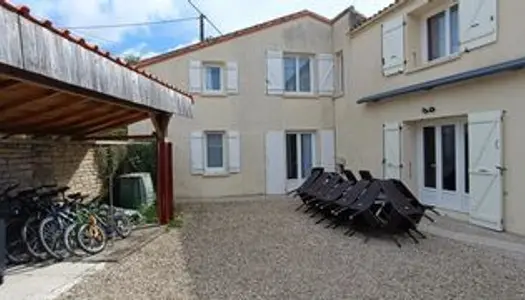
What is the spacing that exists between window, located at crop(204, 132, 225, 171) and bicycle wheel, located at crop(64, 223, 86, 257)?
323 inches

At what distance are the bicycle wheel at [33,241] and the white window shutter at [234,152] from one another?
28.8 ft

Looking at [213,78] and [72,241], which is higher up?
[213,78]

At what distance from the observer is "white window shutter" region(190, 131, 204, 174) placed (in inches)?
590

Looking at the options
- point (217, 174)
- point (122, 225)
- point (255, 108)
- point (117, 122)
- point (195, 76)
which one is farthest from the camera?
point (255, 108)

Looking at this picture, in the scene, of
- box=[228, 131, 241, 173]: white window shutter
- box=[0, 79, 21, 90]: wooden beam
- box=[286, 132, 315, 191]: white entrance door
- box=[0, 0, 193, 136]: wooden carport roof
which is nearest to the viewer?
box=[0, 0, 193, 136]: wooden carport roof

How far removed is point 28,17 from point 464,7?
8.48 meters

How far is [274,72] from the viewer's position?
51.3 ft

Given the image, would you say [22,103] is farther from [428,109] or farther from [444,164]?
[444,164]

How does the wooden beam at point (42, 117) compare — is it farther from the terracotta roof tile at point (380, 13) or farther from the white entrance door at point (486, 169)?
the terracotta roof tile at point (380, 13)

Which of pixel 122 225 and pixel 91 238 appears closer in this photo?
pixel 91 238

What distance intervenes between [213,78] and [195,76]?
0.73m

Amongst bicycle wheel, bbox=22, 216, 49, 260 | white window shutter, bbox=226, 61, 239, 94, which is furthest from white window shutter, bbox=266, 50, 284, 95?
bicycle wheel, bbox=22, 216, 49, 260

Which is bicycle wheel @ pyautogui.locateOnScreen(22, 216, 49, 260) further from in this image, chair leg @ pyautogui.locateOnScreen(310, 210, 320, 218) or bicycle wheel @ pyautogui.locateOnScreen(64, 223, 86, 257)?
chair leg @ pyautogui.locateOnScreen(310, 210, 320, 218)

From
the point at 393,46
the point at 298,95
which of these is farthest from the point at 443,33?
the point at 298,95
